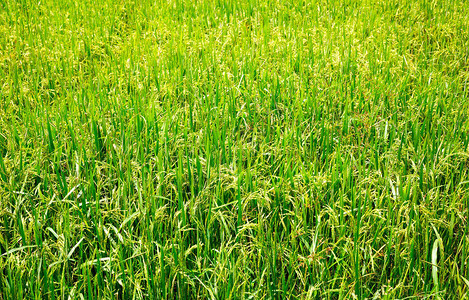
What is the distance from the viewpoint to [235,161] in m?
2.25

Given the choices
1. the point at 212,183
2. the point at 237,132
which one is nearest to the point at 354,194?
the point at 212,183

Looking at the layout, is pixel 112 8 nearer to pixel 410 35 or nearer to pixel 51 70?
pixel 51 70

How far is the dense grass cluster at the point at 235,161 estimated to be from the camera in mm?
1747

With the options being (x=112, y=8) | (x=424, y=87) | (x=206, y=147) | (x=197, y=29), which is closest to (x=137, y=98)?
(x=206, y=147)

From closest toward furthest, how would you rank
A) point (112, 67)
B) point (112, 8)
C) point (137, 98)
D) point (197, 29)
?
1. point (137, 98)
2. point (112, 67)
3. point (197, 29)
4. point (112, 8)

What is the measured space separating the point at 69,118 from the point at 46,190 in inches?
24.3

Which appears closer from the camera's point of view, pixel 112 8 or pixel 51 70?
pixel 51 70

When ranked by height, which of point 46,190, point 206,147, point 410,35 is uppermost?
point 410,35

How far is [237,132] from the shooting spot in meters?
2.55

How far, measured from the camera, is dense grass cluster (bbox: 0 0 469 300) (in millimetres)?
1747

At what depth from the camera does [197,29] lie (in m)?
3.99

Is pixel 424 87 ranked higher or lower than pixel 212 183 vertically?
higher

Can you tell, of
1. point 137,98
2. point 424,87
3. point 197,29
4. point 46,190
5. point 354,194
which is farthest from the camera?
point 197,29

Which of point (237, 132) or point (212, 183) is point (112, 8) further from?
point (212, 183)
